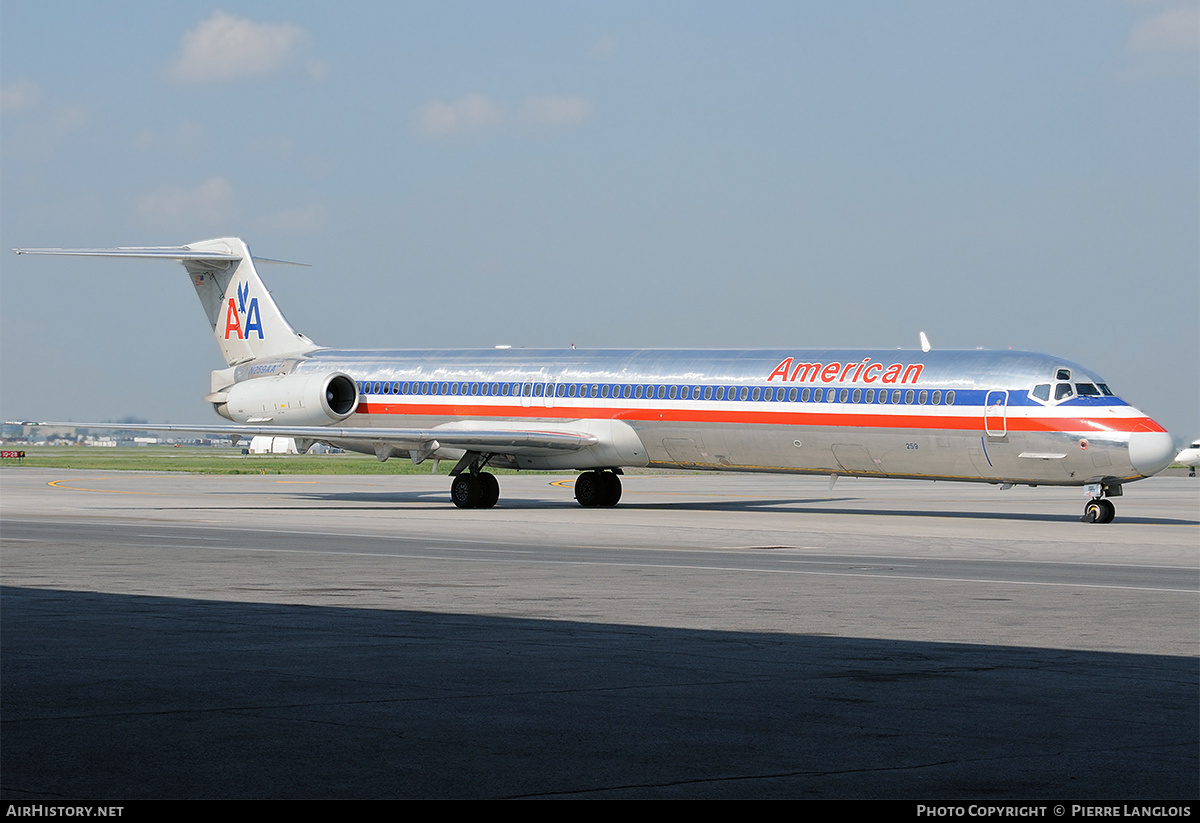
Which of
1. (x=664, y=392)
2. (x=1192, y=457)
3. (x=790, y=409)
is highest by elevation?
(x=1192, y=457)

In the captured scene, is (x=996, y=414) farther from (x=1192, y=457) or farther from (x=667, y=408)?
(x=1192, y=457)

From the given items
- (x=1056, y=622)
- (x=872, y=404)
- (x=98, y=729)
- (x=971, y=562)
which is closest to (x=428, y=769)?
(x=98, y=729)

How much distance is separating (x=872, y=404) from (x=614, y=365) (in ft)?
23.9

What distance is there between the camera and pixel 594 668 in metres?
10.3

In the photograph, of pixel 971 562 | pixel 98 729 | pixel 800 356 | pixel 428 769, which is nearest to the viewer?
pixel 428 769

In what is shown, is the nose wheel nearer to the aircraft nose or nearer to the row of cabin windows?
the aircraft nose

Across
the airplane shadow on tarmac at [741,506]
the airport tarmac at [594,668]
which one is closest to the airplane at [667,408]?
the airplane shadow on tarmac at [741,506]

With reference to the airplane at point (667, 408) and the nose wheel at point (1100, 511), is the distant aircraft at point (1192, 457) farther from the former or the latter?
the nose wheel at point (1100, 511)

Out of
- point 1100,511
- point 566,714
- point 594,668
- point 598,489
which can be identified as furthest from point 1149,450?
point 566,714

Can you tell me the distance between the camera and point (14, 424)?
107ft

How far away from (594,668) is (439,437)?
79.0ft
